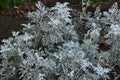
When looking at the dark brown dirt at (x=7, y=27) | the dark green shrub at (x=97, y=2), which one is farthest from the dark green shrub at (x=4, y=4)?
the dark green shrub at (x=97, y=2)

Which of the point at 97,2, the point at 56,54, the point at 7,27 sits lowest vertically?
the point at 56,54

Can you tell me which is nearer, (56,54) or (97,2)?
(56,54)

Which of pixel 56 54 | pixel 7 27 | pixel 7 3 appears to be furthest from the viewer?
pixel 7 3

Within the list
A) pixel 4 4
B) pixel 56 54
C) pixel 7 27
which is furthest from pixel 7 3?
pixel 56 54

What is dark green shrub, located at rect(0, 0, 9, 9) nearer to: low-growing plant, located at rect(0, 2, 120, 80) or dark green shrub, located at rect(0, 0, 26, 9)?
dark green shrub, located at rect(0, 0, 26, 9)

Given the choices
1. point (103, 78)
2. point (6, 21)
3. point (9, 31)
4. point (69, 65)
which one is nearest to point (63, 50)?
point (69, 65)

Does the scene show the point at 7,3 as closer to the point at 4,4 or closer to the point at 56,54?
the point at 4,4

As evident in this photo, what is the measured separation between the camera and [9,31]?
13.8 feet

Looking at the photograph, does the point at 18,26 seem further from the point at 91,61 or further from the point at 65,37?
the point at 91,61

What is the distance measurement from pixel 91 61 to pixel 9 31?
4.85 feet

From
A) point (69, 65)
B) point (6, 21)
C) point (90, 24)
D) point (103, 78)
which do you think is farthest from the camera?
point (6, 21)

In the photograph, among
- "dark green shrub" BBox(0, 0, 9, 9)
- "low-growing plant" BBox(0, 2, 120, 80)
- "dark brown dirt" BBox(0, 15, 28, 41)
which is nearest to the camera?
"low-growing plant" BBox(0, 2, 120, 80)

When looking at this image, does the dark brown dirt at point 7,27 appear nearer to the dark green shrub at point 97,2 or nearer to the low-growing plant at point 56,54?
the low-growing plant at point 56,54

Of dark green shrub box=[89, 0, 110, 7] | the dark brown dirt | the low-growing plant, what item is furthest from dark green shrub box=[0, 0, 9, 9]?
the low-growing plant
